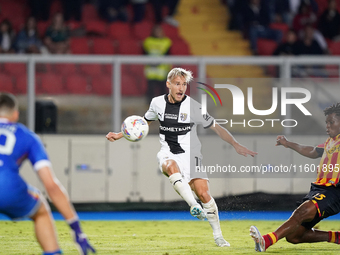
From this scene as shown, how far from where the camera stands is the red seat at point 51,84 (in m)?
11.1

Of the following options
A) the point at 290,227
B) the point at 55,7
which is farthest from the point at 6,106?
the point at 55,7

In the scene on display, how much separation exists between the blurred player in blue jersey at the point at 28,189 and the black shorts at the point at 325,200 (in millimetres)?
2876

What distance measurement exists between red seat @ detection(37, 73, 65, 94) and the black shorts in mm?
6106

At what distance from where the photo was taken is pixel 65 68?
1129 centimetres

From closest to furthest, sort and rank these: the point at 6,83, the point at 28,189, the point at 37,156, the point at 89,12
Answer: the point at 37,156, the point at 28,189, the point at 6,83, the point at 89,12

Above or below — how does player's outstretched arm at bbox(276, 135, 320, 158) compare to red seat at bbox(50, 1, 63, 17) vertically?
below

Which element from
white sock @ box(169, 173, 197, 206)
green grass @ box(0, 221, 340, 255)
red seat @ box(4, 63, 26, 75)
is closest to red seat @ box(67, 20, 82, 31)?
red seat @ box(4, 63, 26, 75)

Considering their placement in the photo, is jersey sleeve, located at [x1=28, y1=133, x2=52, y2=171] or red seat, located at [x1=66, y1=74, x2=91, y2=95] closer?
jersey sleeve, located at [x1=28, y1=133, x2=52, y2=171]

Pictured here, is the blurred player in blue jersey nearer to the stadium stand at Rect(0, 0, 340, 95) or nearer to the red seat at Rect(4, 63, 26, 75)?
the stadium stand at Rect(0, 0, 340, 95)

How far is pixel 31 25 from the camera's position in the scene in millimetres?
13609

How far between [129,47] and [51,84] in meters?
2.76

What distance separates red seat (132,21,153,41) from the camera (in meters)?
14.9

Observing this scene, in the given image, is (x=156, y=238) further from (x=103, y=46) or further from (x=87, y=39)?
(x=87, y=39)

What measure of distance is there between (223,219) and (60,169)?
3.36 meters
